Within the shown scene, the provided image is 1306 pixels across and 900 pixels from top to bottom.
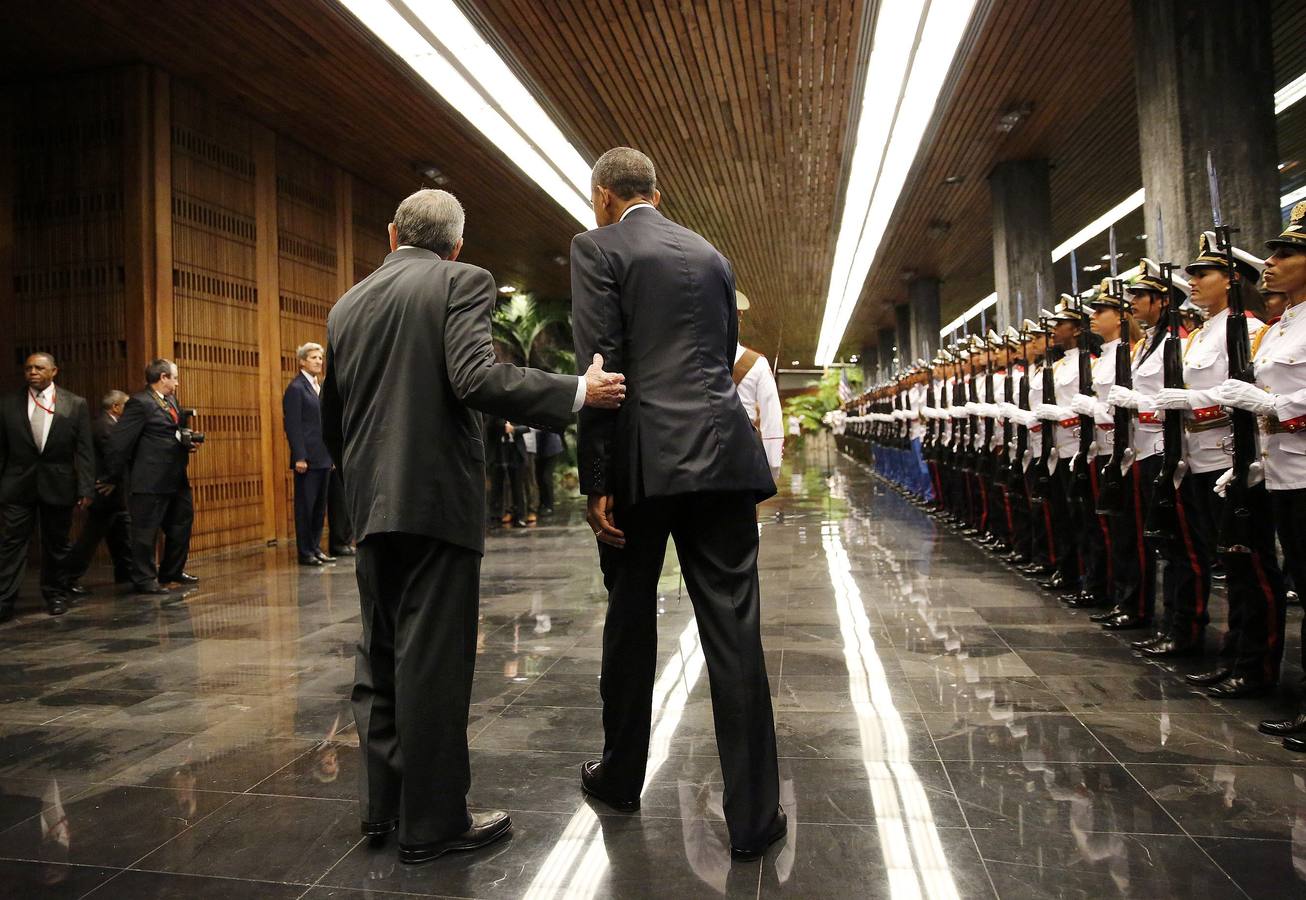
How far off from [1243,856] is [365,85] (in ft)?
25.7

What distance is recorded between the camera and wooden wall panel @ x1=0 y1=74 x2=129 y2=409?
7.39 m

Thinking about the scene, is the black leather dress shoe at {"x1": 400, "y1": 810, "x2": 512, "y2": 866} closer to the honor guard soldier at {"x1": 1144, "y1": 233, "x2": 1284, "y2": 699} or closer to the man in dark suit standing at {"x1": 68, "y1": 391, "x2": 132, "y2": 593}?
the honor guard soldier at {"x1": 1144, "y1": 233, "x2": 1284, "y2": 699}

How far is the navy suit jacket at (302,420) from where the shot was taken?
23.6 ft

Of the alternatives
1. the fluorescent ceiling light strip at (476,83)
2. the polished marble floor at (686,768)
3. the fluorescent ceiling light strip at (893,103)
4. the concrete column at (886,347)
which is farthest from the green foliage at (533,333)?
the concrete column at (886,347)

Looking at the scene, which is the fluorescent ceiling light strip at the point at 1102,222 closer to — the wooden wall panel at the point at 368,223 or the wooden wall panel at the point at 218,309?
the wooden wall panel at the point at 368,223

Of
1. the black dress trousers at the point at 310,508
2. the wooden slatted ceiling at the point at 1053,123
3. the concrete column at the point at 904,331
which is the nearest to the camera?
the wooden slatted ceiling at the point at 1053,123

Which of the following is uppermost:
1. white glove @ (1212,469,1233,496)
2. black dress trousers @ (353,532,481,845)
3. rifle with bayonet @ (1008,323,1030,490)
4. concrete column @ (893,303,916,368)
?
concrete column @ (893,303,916,368)

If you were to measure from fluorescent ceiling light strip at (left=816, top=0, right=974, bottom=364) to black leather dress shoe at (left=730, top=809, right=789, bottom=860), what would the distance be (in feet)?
19.4

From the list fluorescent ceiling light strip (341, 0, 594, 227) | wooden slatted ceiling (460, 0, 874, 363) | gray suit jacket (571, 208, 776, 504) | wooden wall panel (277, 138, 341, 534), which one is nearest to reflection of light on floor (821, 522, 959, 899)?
gray suit jacket (571, 208, 776, 504)

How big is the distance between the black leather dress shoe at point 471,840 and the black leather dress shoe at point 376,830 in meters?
0.12

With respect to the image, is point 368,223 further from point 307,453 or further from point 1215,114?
point 1215,114

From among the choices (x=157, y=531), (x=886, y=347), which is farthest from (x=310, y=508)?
(x=886, y=347)

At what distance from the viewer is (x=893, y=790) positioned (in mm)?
2381

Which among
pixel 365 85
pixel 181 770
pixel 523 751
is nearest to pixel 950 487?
pixel 365 85
